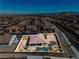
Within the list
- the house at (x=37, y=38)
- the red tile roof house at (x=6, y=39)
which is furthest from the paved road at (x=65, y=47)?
the red tile roof house at (x=6, y=39)

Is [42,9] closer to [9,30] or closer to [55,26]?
[55,26]

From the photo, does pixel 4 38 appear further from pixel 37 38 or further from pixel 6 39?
pixel 37 38

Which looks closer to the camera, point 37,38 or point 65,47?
point 37,38

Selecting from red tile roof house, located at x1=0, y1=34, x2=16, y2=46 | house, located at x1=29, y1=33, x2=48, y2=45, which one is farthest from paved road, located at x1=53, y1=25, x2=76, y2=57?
red tile roof house, located at x1=0, y1=34, x2=16, y2=46

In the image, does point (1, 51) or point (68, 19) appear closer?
point (68, 19)

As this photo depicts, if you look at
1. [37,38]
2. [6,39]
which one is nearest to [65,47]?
[37,38]

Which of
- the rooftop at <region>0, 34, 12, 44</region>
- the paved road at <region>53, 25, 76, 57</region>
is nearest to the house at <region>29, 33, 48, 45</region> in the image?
the paved road at <region>53, 25, 76, 57</region>

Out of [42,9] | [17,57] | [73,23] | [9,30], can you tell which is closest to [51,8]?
[42,9]

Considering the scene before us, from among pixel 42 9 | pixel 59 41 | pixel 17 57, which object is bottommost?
pixel 17 57

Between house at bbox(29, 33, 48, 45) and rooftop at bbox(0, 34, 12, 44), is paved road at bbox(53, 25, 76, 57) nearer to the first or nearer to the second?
house at bbox(29, 33, 48, 45)

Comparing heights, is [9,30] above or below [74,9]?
below
